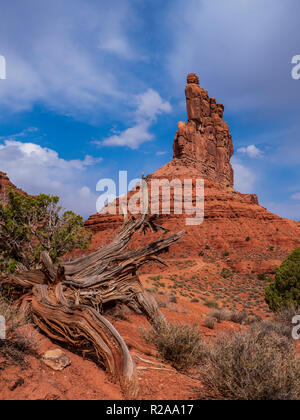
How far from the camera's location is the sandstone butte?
4472 centimetres

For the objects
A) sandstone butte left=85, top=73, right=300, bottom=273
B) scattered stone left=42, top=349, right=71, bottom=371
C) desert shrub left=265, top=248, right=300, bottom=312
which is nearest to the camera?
scattered stone left=42, top=349, right=71, bottom=371

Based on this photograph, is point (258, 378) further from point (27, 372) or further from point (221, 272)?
point (221, 272)

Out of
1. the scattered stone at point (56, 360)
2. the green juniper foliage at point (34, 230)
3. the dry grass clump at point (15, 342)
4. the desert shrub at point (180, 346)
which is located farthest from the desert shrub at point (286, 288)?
the dry grass clump at point (15, 342)

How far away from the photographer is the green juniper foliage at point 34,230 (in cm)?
908

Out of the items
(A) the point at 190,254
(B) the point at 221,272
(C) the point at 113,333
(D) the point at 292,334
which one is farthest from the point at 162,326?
(A) the point at 190,254

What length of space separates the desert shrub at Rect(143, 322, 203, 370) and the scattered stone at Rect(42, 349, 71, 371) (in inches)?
74.6

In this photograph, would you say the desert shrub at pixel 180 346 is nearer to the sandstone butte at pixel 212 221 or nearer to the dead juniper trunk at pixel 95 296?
the dead juniper trunk at pixel 95 296

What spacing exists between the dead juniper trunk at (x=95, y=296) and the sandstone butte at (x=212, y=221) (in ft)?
98.6

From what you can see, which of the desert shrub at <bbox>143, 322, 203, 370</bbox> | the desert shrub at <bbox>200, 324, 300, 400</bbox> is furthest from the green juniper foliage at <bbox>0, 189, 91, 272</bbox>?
the desert shrub at <bbox>200, 324, 300, 400</bbox>

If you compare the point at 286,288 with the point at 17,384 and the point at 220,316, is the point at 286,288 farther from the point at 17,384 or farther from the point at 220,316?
the point at 17,384

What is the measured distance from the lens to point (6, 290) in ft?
22.2

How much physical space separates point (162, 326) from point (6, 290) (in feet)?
14.1

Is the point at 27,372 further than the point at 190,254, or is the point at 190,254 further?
the point at 190,254

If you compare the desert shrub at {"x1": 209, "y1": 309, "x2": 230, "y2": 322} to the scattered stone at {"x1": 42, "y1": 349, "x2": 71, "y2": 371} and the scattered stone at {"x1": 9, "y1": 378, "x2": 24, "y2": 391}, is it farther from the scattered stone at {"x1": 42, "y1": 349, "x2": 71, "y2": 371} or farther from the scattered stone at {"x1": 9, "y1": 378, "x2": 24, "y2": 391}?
the scattered stone at {"x1": 9, "y1": 378, "x2": 24, "y2": 391}
